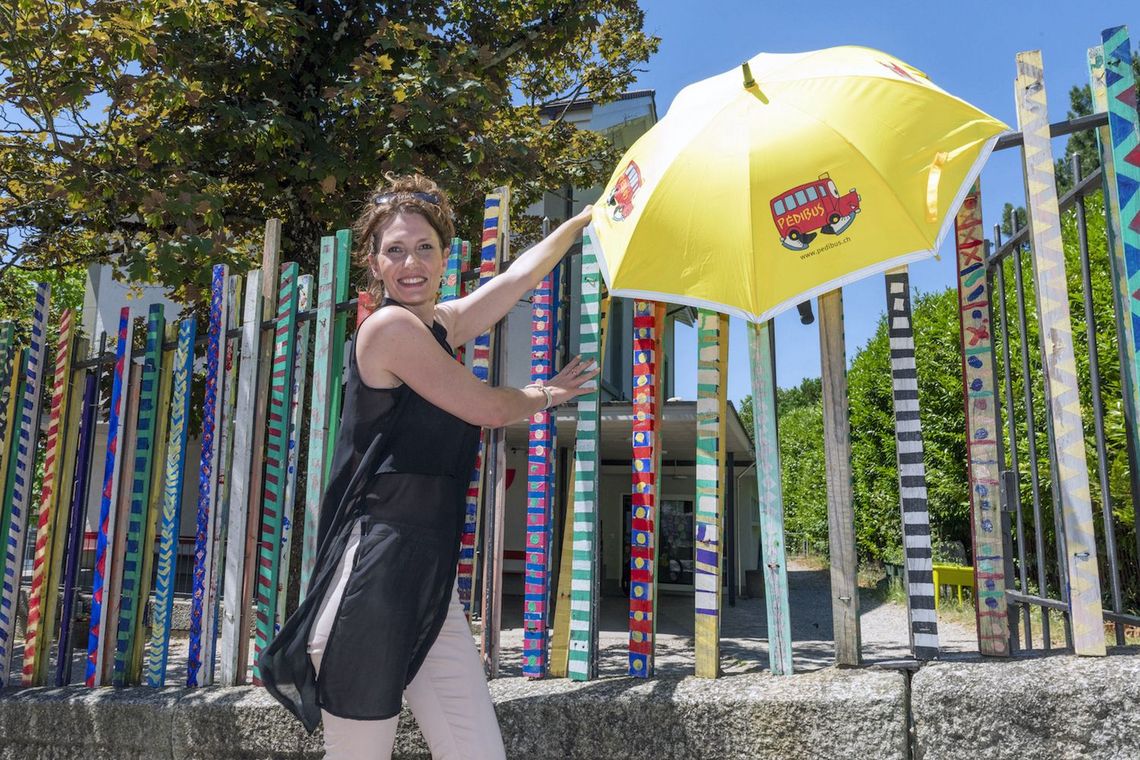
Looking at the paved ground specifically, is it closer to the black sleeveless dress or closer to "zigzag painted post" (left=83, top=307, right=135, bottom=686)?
"zigzag painted post" (left=83, top=307, right=135, bottom=686)

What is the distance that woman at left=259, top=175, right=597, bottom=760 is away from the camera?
2.03 metres

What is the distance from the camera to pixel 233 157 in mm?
7633

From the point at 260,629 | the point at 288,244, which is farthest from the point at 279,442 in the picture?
the point at 288,244

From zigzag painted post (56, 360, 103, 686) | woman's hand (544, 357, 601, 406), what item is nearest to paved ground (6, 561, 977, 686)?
zigzag painted post (56, 360, 103, 686)

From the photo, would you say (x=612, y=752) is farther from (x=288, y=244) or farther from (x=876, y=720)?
(x=288, y=244)

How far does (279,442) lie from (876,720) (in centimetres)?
255

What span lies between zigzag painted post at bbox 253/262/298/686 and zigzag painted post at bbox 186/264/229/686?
0.80ft

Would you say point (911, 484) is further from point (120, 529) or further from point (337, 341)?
point (120, 529)

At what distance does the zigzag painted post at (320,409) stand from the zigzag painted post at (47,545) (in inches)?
66.3

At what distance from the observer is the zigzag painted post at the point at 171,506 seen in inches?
151

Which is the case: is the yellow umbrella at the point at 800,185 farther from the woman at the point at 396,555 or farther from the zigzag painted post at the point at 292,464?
the zigzag painted post at the point at 292,464

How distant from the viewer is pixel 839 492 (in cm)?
250

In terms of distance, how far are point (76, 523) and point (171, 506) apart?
2.52ft

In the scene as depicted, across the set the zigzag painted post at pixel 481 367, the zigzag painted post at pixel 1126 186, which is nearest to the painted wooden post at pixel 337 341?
the zigzag painted post at pixel 481 367
